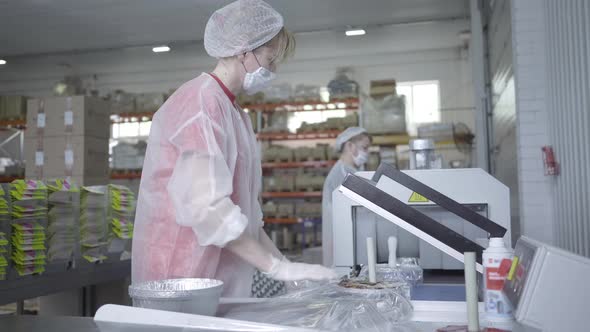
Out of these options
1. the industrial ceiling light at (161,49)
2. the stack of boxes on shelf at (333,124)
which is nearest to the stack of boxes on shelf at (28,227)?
the stack of boxes on shelf at (333,124)

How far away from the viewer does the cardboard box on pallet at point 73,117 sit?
5.47 meters

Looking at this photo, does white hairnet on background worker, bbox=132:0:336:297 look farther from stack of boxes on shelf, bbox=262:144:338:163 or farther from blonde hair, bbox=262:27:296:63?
stack of boxes on shelf, bbox=262:144:338:163

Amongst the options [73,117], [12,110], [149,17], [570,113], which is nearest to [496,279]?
[570,113]

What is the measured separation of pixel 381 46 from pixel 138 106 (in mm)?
4220

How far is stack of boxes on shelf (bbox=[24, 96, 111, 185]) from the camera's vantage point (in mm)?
5484

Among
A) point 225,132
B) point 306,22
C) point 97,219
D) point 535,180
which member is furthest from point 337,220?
point 306,22

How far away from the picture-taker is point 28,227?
8.95 ft

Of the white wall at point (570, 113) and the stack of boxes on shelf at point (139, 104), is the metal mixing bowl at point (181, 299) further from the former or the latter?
the stack of boxes on shelf at point (139, 104)

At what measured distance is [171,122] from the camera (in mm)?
1657

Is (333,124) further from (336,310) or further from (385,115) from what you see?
(336,310)

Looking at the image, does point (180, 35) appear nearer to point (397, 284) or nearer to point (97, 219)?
point (97, 219)

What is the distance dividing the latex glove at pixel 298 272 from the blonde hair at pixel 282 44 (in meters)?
0.73

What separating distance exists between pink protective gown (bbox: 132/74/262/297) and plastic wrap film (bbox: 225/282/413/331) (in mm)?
250

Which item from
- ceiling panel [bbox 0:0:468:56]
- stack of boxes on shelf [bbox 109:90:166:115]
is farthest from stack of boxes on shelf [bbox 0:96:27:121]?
stack of boxes on shelf [bbox 109:90:166:115]
